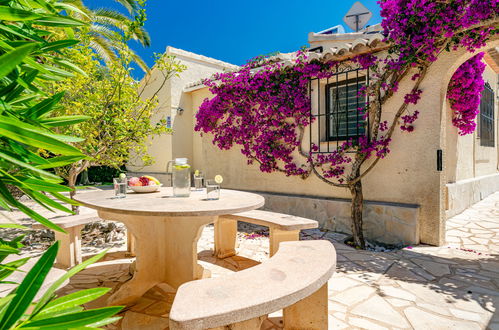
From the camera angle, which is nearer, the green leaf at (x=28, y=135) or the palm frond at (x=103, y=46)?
the green leaf at (x=28, y=135)

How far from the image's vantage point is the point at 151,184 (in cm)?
312

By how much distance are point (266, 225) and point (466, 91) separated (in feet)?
16.0

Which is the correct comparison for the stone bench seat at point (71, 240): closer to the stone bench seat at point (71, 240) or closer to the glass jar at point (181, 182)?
the stone bench seat at point (71, 240)

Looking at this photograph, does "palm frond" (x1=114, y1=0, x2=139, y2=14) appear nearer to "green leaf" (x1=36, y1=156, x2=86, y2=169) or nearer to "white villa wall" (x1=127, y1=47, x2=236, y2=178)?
"white villa wall" (x1=127, y1=47, x2=236, y2=178)

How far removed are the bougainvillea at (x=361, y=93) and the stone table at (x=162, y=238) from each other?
267 cm

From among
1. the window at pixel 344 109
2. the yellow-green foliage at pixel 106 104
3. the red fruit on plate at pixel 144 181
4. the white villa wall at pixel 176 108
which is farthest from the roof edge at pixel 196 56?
the red fruit on plate at pixel 144 181

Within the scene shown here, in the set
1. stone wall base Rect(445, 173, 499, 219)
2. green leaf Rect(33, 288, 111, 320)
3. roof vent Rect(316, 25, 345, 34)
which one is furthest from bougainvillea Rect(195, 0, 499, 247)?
roof vent Rect(316, 25, 345, 34)

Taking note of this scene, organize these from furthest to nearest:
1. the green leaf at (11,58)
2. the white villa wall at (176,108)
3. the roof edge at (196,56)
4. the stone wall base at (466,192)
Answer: the white villa wall at (176,108), the roof edge at (196,56), the stone wall base at (466,192), the green leaf at (11,58)

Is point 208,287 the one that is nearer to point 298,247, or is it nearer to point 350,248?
point 298,247

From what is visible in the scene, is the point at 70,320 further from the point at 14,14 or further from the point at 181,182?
the point at 181,182

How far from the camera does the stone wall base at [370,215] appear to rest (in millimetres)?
4066

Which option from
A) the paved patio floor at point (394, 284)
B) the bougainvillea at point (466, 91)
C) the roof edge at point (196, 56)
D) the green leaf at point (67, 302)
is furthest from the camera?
the roof edge at point (196, 56)

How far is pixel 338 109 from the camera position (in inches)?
199

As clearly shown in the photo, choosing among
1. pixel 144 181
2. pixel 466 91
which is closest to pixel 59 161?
pixel 144 181
